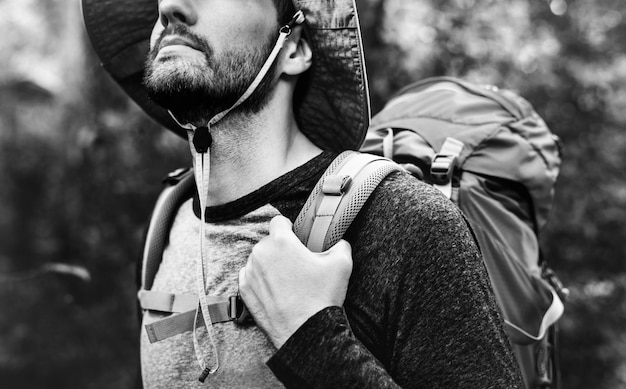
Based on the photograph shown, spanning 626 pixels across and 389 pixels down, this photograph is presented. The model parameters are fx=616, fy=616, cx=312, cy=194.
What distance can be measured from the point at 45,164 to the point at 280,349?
26.8ft

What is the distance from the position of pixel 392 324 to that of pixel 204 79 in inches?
32.4

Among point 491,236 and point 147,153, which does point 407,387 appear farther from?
point 147,153

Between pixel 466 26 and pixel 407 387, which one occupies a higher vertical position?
pixel 466 26

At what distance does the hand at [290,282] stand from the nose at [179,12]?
669mm

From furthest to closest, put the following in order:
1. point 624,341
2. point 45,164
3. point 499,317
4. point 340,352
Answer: point 45,164, point 624,341, point 499,317, point 340,352

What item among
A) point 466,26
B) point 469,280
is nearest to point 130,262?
point 466,26

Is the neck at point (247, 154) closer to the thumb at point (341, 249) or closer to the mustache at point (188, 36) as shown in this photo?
the mustache at point (188, 36)

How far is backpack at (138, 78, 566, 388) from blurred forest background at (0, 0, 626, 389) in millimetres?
2688

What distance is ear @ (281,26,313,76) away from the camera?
1825 millimetres

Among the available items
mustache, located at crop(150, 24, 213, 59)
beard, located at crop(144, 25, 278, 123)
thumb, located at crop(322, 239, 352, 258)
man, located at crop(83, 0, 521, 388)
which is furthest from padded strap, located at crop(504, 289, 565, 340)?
mustache, located at crop(150, 24, 213, 59)

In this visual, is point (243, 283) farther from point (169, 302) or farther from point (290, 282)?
point (169, 302)

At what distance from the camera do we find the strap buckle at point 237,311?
5.06 ft

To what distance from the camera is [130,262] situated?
16.2ft

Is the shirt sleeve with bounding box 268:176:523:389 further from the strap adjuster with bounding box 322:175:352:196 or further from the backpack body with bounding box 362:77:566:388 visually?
the backpack body with bounding box 362:77:566:388
